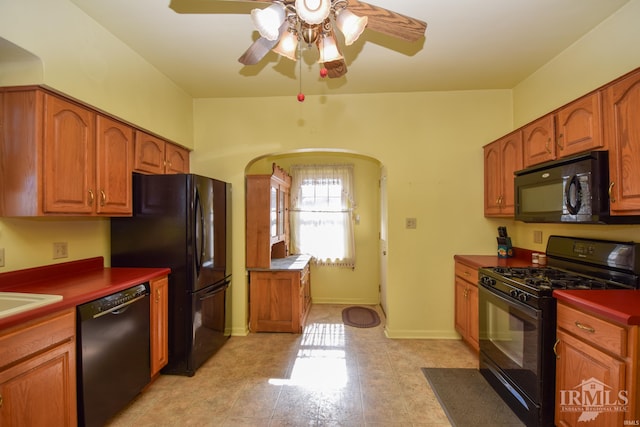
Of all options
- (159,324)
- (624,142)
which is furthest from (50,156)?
(624,142)

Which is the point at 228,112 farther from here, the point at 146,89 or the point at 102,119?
the point at 102,119

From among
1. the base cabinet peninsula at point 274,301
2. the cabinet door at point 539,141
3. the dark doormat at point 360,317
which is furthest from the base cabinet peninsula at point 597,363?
the base cabinet peninsula at point 274,301

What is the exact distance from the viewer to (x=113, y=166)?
2070 mm

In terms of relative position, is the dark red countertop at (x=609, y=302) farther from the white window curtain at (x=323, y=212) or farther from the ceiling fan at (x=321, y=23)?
the white window curtain at (x=323, y=212)

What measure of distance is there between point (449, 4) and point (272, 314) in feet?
10.3

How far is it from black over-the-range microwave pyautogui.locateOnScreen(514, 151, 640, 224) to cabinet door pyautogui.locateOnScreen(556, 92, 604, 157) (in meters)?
0.10

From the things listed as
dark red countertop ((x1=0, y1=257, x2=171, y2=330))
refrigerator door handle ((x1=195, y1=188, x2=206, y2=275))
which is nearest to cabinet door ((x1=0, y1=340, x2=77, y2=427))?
dark red countertop ((x1=0, y1=257, x2=171, y2=330))

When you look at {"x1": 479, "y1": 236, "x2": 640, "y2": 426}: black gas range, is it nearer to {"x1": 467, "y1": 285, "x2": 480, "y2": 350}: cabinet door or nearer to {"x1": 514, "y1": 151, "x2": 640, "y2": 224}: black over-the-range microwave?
{"x1": 467, "y1": 285, "x2": 480, "y2": 350}: cabinet door

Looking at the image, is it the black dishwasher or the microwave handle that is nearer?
the black dishwasher

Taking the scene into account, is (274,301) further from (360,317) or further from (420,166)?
(420,166)

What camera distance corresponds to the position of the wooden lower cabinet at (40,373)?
1.19m

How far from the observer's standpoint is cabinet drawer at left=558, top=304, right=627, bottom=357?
1.24m

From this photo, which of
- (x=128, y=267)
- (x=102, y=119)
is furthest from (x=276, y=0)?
(x=128, y=267)

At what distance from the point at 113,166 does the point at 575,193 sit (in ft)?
10.5
